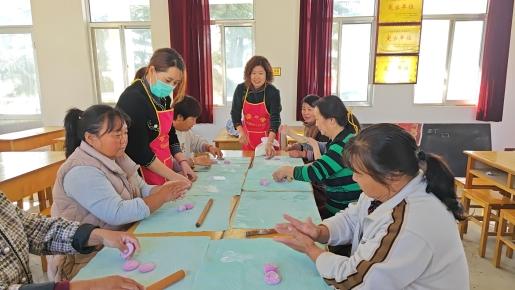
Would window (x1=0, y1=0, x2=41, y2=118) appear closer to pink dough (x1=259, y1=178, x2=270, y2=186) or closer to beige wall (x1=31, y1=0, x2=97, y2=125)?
beige wall (x1=31, y1=0, x2=97, y2=125)

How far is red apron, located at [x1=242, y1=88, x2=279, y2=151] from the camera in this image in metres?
3.45

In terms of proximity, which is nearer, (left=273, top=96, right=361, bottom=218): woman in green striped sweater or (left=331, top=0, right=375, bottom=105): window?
(left=273, top=96, right=361, bottom=218): woman in green striped sweater

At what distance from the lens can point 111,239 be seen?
1.24 metres

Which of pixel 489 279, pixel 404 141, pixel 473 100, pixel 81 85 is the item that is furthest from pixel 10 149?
pixel 473 100

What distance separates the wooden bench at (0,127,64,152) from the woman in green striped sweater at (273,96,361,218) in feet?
12.7

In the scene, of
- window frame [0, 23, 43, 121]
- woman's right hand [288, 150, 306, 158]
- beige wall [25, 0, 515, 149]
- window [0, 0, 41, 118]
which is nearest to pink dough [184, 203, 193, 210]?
woman's right hand [288, 150, 306, 158]

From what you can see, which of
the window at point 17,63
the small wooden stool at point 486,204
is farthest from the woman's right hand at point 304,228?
the window at point 17,63

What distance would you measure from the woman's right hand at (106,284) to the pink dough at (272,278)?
14.3 inches

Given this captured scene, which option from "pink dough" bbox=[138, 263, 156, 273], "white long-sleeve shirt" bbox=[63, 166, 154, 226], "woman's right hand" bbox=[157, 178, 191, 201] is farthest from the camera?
"woman's right hand" bbox=[157, 178, 191, 201]

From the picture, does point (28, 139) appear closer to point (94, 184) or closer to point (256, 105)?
point (256, 105)

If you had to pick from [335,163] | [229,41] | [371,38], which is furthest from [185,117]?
[371,38]

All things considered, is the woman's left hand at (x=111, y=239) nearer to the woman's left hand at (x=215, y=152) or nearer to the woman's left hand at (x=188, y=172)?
the woman's left hand at (x=188, y=172)

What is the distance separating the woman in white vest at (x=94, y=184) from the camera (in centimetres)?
141

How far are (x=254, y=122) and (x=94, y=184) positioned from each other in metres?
2.25
